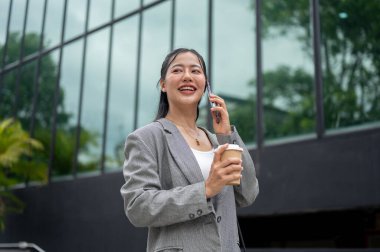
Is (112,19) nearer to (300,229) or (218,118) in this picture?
(300,229)

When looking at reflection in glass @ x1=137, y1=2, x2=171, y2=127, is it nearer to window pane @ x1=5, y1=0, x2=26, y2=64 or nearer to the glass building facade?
A: the glass building facade

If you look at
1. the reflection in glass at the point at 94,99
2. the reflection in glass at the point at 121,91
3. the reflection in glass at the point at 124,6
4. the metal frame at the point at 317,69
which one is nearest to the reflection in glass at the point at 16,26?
the reflection in glass at the point at 94,99

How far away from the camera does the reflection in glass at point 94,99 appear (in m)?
11.4

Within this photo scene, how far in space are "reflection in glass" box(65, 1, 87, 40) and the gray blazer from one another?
11325mm

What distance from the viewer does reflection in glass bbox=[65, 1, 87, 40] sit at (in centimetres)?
1249

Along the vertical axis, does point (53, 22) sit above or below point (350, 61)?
above

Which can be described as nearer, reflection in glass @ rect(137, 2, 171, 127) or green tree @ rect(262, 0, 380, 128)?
green tree @ rect(262, 0, 380, 128)

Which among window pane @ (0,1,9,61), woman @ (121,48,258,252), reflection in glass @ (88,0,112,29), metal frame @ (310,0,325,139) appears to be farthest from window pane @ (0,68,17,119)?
woman @ (121,48,258,252)

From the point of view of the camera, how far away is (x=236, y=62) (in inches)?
348

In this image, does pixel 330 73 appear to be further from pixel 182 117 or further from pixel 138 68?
pixel 182 117

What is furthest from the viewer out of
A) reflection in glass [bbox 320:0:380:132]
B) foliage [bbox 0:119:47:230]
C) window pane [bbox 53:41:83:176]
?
window pane [bbox 53:41:83:176]

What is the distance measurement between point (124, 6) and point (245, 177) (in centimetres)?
1035

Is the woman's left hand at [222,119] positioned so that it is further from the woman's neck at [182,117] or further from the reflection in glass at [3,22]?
the reflection in glass at [3,22]

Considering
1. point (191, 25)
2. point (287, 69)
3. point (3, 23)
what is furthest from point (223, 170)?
point (3, 23)
